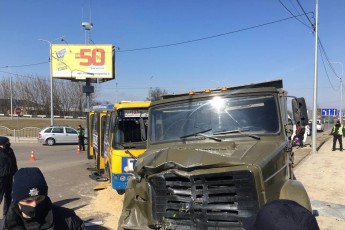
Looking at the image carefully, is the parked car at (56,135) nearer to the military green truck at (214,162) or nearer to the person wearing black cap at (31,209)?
the military green truck at (214,162)

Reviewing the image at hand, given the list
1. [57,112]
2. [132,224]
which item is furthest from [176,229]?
[57,112]

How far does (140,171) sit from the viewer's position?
4922mm

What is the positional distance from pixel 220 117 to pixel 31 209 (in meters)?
3.44

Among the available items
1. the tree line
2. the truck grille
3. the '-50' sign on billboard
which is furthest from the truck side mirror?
the tree line

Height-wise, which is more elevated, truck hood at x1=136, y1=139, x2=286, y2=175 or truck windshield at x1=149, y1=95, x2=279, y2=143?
truck windshield at x1=149, y1=95, x2=279, y2=143

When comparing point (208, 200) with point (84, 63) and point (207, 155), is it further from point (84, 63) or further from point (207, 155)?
point (84, 63)

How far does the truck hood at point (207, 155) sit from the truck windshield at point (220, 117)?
31 centimetres

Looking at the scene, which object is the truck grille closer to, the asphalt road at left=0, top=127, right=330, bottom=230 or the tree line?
the asphalt road at left=0, top=127, right=330, bottom=230

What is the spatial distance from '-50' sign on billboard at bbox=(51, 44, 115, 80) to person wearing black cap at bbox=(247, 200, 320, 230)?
37969 millimetres

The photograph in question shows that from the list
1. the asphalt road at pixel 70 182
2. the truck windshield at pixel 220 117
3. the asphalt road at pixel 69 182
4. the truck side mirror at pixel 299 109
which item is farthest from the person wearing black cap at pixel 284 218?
the asphalt road at pixel 69 182

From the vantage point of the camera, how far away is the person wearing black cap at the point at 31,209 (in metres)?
2.58

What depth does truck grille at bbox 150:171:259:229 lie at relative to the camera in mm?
4121

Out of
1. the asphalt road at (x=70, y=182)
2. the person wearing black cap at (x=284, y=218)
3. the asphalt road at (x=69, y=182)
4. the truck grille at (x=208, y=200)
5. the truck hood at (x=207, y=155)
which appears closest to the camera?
the person wearing black cap at (x=284, y=218)

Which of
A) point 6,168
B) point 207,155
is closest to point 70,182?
point 6,168
